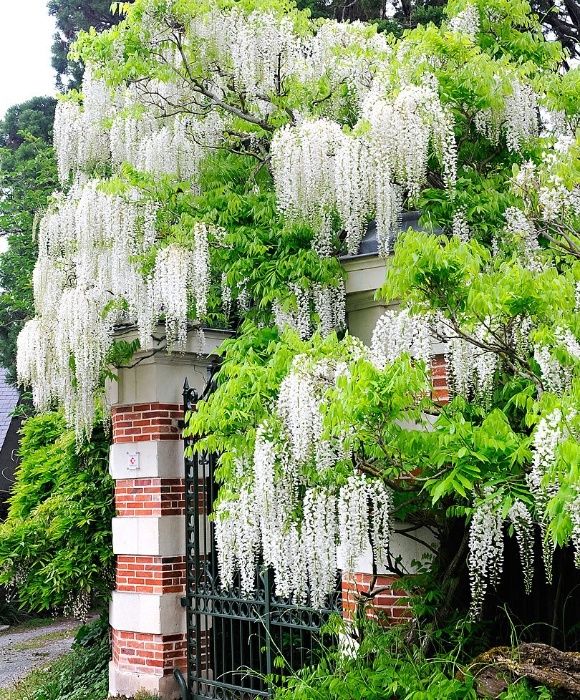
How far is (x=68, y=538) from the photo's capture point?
746cm

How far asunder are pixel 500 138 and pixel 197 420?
10.3 feet

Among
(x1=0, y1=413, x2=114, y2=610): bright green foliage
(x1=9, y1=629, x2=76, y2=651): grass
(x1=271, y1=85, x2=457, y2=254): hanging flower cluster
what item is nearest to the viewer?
(x1=271, y1=85, x2=457, y2=254): hanging flower cluster

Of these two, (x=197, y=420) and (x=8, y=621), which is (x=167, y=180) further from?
(x=8, y=621)

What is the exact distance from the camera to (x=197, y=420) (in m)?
4.50

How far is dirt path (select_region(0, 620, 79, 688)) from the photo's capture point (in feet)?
31.7

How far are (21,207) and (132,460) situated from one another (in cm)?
772

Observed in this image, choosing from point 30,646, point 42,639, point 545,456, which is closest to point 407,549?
point 545,456

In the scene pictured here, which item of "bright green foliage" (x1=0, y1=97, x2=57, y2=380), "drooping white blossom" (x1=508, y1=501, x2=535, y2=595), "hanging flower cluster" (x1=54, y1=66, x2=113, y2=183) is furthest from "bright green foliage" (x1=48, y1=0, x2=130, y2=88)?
"drooping white blossom" (x1=508, y1=501, x2=535, y2=595)

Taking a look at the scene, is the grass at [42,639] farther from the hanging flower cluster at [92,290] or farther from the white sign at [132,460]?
the white sign at [132,460]

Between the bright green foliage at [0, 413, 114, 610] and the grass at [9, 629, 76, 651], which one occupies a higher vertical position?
the bright green foliage at [0, 413, 114, 610]

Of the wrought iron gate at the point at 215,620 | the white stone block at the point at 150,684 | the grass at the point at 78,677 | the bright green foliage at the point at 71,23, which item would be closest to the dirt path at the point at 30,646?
the grass at the point at 78,677

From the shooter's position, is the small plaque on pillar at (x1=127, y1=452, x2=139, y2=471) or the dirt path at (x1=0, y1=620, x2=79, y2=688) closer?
the small plaque on pillar at (x1=127, y1=452, x2=139, y2=471)

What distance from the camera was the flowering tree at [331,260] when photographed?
368 cm

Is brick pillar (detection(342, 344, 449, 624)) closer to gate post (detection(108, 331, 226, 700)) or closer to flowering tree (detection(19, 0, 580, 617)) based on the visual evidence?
flowering tree (detection(19, 0, 580, 617))
